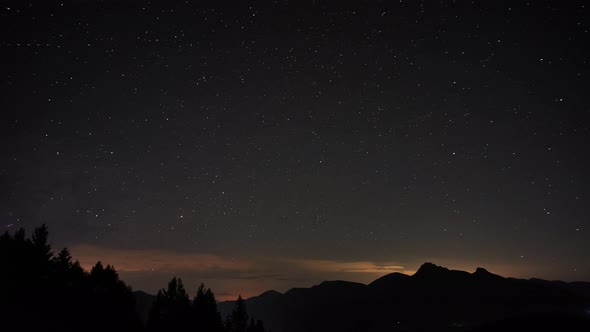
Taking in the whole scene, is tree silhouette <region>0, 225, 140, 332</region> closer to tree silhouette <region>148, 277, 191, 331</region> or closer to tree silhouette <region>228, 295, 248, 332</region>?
tree silhouette <region>148, 277, 191, 331</region>

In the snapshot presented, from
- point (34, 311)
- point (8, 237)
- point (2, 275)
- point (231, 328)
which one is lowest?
point (231, 328)

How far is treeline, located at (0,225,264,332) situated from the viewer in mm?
26688

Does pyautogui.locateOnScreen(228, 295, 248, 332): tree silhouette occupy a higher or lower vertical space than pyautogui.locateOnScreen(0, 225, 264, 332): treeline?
lower

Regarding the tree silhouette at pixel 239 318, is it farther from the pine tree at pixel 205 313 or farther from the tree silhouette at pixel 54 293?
the tree silhouette at pixel 54 293

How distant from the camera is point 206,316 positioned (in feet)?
140

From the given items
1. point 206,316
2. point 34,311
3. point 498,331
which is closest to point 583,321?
point 498,331

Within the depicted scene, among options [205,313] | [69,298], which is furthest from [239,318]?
[69,298]

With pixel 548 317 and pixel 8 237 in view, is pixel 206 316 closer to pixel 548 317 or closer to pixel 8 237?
pixel 8 237

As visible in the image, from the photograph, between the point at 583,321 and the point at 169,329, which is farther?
the point at 583,321

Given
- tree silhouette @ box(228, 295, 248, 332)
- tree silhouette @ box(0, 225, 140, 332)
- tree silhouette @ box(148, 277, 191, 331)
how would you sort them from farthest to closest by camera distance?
tree silhouette @ box(228, 295, 248, 332) < tree silhouette @ box(148, 277, 191, 331) < tree silhouette @ box(0, 225, 140, 332)

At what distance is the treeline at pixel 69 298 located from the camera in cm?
2669

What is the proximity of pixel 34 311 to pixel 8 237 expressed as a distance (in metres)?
11.6

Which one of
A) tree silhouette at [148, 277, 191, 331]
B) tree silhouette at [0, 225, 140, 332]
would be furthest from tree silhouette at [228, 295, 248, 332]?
tree silhouette at [0, 225, 140, 332]

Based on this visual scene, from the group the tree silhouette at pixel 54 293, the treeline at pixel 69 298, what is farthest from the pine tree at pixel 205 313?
the tree silhouette at pixel 54 293
